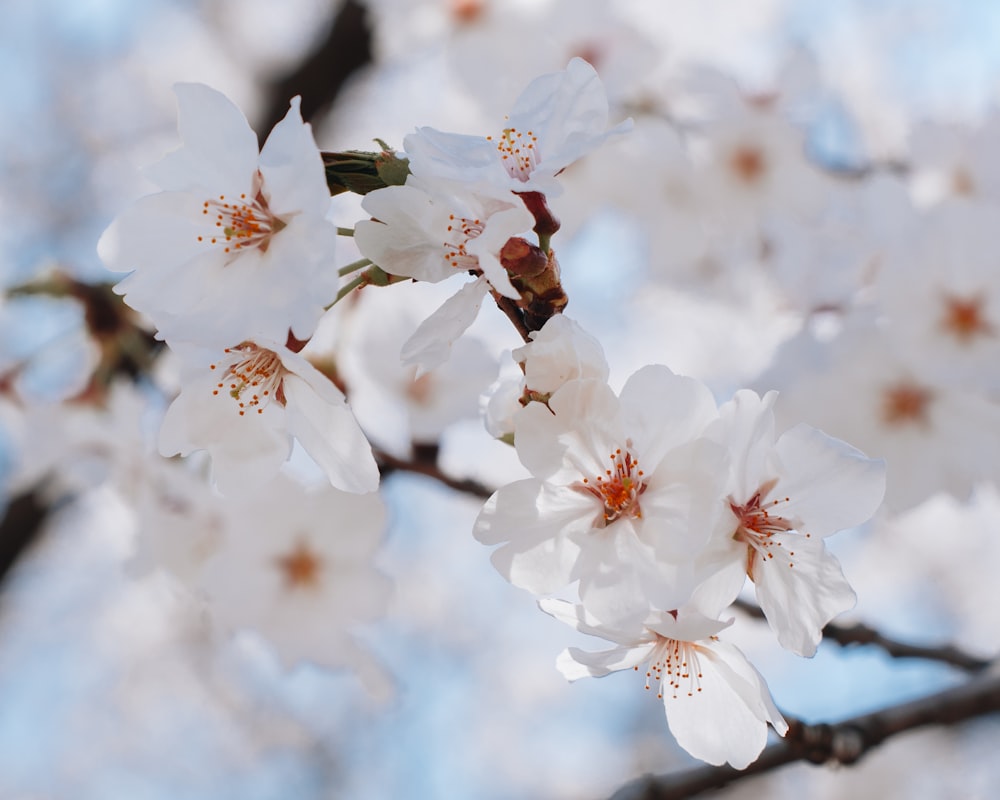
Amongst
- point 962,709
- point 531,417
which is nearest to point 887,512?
point 962,709

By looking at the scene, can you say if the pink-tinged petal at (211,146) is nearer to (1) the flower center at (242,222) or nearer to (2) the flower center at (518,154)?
(1) the flower center at (242,222)


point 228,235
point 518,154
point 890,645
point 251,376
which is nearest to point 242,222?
point 228,235

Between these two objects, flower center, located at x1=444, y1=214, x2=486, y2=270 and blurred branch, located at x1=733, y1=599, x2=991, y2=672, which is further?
blurred branch, located at x1=733, y1=599, x2=991, y2=672

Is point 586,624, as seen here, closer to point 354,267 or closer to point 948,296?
point 354,267

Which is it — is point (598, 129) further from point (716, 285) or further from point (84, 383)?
point (716, 285)

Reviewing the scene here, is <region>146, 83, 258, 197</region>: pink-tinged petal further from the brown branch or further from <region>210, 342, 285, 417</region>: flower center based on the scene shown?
the brown branch

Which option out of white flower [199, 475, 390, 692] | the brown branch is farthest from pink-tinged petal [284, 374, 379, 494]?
white flower [199, 475, 390, 692]
